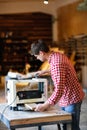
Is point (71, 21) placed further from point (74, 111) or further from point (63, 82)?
point (63, 82)

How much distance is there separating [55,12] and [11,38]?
2.02m

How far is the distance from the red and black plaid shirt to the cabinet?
10.5 m

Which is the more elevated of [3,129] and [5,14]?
[5,14]

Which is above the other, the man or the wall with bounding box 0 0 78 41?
the wall with bounding box 0 0 78 41

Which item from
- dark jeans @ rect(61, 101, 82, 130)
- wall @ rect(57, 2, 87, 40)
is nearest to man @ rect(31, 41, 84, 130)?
dark jeans @ rect(61, 101, 82, 130)

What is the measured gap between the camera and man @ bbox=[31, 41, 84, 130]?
334 cm

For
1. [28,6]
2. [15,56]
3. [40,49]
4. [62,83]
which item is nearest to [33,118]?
[62,83]

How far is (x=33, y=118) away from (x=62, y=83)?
16.4 inches

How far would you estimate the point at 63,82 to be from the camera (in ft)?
11.0

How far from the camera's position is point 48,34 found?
14688 millimetres

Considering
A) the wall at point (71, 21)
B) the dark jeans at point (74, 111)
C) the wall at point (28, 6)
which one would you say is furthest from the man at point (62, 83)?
the wall at point (28, 6)

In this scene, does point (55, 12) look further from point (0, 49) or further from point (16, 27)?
point (0, 49)

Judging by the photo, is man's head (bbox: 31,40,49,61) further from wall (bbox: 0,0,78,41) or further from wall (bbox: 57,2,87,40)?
wall (bbox: 0,0,78,41)

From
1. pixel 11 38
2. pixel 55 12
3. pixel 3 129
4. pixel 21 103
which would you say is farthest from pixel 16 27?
pixel 21 103
